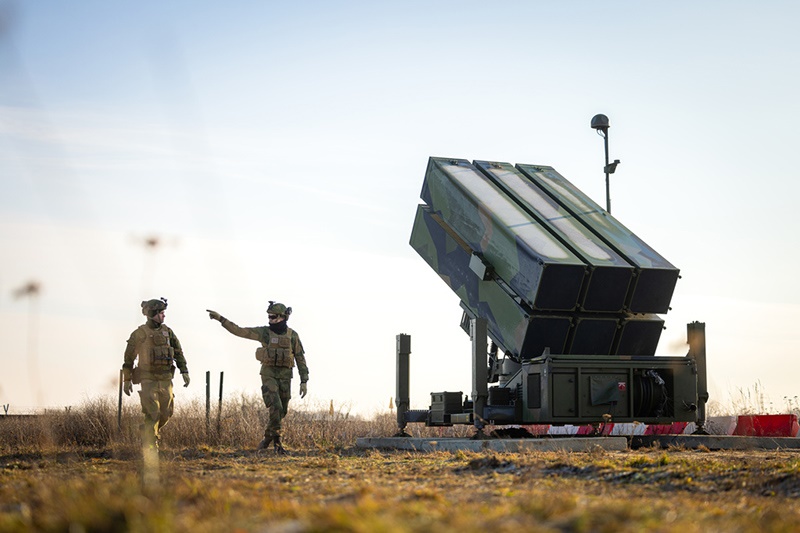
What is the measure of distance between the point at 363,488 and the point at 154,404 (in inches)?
265

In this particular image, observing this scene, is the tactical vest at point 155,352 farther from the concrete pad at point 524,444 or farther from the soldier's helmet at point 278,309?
the concrete pad at point 524,444

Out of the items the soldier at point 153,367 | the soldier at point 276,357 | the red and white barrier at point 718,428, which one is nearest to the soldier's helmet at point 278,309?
the soldier at point 276,357

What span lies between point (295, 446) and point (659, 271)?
6.01 metres

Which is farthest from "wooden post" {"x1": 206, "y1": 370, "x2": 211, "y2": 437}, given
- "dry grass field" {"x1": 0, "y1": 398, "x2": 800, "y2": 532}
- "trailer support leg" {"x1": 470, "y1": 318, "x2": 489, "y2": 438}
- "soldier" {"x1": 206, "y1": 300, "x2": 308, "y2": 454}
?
"trailer support leg" {"x1": 470, "y1": 318, "x2": 489, "y2": 438}

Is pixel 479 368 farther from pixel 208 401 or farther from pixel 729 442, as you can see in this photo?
pixel 208 401

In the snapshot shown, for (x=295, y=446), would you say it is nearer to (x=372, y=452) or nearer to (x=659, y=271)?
(x=372, y=452)

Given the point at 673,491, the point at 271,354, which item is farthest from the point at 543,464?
the point at 271,354

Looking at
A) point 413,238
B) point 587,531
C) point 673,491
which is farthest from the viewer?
point 413,238

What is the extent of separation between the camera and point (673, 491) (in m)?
7.59

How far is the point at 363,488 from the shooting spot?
6953 millimetres

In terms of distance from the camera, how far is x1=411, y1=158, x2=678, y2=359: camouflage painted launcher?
1262 centimetres

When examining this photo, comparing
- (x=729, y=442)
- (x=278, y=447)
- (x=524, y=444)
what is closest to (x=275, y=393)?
(x=278, y=447)

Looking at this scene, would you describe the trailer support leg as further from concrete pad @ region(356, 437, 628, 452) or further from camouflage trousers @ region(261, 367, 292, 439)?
camouflage trousers @ region(261, 367, 292, 439)

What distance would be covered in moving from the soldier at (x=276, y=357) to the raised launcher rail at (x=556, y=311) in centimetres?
220
